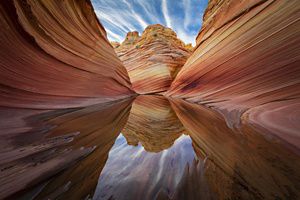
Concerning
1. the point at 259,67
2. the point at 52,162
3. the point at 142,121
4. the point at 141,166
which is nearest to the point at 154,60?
the point at 259,67

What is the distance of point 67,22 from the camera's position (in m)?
2.79

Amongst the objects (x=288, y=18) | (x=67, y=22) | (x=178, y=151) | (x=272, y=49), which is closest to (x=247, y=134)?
(x=178, y=151)

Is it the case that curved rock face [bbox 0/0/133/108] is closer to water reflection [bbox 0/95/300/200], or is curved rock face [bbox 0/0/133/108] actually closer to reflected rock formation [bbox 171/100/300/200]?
water reflection [bbox 0/95/300/200]

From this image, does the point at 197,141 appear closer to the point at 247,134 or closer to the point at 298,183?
the point at 247,134

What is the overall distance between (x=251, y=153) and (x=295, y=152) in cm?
21

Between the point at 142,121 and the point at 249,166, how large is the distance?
1287mm

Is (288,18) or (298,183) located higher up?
(288,18)

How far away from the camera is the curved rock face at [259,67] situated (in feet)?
4.80

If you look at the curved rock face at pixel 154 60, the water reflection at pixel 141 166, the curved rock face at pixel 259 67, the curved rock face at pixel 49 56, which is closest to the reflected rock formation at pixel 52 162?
the water reflection at pixel 141 166

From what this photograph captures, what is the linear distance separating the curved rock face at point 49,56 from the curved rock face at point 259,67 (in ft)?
6.94

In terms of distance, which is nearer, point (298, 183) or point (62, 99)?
point (298, 183)

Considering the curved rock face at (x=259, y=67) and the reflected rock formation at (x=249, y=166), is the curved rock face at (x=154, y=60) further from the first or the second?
the reflected rock formation at (x=249, y=166)

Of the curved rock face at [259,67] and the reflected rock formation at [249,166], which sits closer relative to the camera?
the reflected rock formation at [249,166]

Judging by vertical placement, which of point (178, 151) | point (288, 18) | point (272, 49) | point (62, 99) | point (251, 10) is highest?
point (251, 10)
